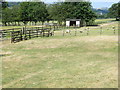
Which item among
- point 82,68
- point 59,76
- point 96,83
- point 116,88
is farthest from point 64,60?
point 116,88

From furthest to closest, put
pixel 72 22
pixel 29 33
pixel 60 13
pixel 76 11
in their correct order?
pixel 60 13, pixel 76 11, pixel 72 22, pixel 29 33

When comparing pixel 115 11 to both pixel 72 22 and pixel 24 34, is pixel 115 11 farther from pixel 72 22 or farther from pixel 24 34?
pixel 24 34

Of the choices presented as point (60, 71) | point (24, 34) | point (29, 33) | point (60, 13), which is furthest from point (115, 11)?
point (60, 71)

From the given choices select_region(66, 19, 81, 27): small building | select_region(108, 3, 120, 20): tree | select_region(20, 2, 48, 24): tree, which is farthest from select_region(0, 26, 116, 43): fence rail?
select_region(108, 3, 120, 20): tree

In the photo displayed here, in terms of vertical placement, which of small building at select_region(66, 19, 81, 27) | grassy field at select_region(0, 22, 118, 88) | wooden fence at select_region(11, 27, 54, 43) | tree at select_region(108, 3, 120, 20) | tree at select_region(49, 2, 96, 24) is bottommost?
grassy field at select_region(0, 22, 118, 88)

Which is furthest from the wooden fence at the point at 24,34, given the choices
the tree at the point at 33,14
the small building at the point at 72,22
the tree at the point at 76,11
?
the tree at the point at 33,14

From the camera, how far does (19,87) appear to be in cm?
803

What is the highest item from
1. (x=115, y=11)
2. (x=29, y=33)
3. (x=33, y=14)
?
(x=115, y=11)

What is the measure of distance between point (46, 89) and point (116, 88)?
2.95 metres

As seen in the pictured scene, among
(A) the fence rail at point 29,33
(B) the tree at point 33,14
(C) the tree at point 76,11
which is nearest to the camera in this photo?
(A) the fence rail at point 29,33

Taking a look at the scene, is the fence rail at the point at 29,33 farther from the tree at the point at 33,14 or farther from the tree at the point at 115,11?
the tree at the point at 115,11

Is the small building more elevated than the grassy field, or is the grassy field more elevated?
the small building

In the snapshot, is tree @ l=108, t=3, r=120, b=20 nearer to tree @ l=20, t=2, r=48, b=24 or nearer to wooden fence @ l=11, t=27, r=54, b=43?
tree @ l=20, t=2, r=48, b=24

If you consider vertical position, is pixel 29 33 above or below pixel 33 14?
below
